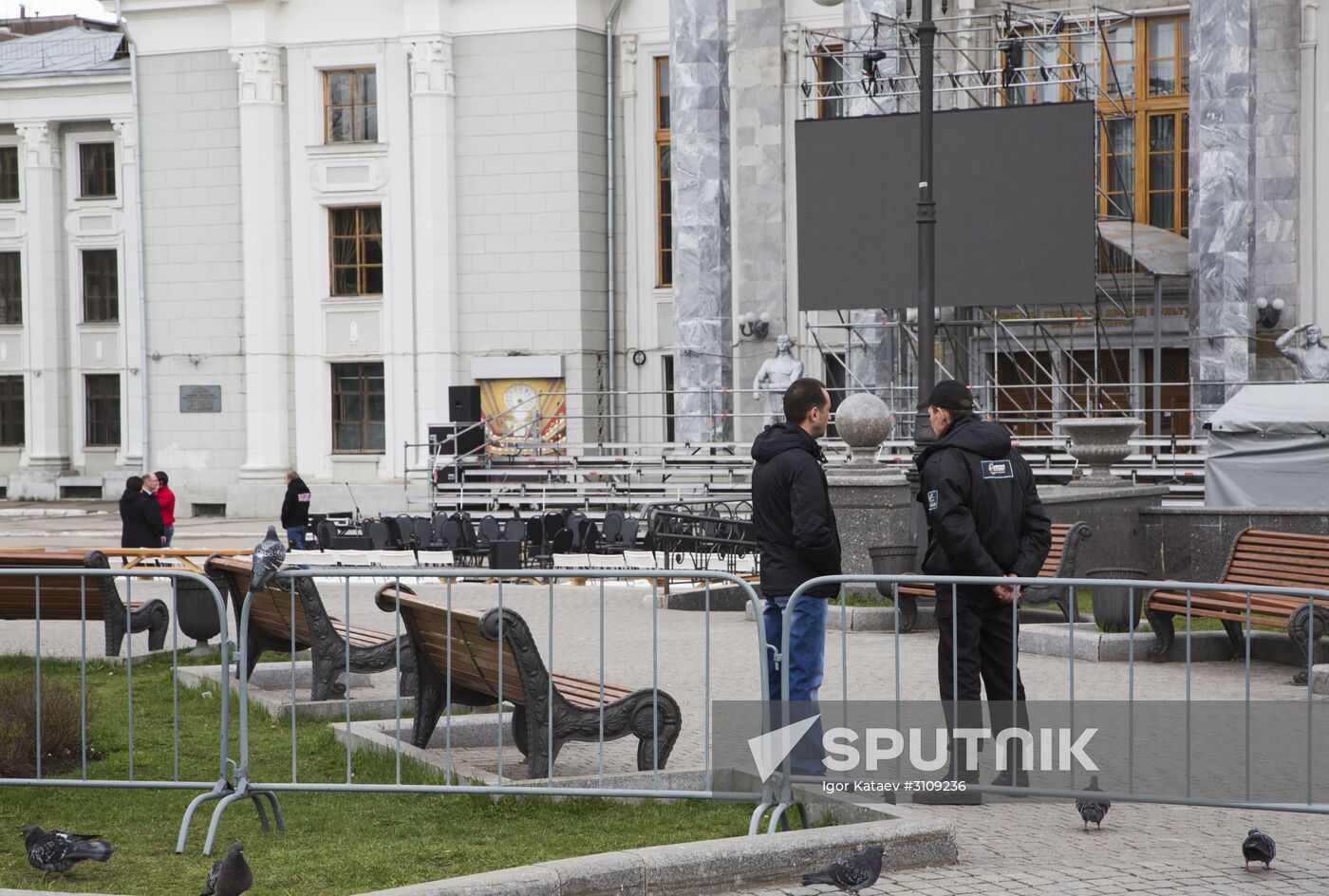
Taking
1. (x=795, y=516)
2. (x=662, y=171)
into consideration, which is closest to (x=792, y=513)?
(x=795, y=516)

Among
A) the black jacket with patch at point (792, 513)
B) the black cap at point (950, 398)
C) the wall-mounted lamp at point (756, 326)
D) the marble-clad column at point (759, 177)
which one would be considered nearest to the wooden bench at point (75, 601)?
the black jacket with patch at point (792, 513)

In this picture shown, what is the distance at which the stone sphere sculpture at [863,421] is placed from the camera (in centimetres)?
1617

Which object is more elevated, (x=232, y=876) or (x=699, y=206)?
(x=699, y=206)

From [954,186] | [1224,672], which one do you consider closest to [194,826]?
[1224,672]

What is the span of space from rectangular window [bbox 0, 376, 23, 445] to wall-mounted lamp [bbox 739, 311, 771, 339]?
1891 centimetres

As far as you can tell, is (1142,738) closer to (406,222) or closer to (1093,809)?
(1093,809)

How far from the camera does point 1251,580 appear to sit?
12227 millimetres

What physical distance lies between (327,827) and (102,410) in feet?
120

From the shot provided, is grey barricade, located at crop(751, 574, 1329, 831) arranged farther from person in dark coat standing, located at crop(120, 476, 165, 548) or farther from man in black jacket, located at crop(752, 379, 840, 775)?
person in dark coat standing, located at crop(120, 476, 165, 548)

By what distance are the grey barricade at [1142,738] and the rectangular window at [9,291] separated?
Result: 124ft

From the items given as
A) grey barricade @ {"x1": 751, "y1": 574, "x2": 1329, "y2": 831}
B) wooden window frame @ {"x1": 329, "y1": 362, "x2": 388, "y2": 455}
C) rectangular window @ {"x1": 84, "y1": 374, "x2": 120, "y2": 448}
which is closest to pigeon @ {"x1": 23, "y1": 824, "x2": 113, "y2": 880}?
grey barricade @ {"x1": 751, "y1": 574, "x2": 1329, "y2": 831}

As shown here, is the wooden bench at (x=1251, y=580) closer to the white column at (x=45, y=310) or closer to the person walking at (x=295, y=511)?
the person walking at (x=295, y=511)

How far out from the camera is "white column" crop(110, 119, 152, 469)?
132 feet

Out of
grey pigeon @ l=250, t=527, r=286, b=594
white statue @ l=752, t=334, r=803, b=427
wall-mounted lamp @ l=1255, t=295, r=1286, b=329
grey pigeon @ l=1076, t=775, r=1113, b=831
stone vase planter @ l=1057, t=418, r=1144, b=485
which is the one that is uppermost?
wall-mounted lamp @ l=1255, t=295, r=1286, b=329
